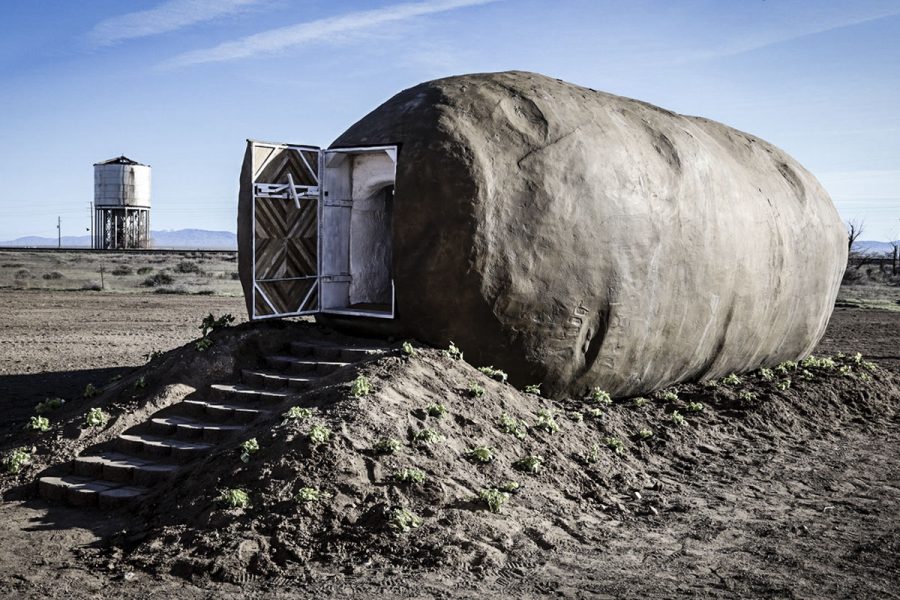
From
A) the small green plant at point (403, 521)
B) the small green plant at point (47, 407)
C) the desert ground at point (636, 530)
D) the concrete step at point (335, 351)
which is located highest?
the concrete step at point (335, 351)

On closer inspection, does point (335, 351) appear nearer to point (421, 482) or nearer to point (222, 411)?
point (222, 411)

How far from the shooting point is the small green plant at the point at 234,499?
792 cm

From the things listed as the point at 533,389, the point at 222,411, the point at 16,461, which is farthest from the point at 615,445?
the point at 16,461

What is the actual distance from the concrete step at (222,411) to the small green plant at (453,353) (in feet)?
7.41

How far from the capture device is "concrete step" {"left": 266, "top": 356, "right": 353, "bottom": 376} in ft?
35.5

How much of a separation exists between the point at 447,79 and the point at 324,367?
4.37 m

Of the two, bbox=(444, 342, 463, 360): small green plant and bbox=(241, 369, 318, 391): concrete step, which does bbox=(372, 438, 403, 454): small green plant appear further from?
bbox=(444, 342, 463, 360): small green plant

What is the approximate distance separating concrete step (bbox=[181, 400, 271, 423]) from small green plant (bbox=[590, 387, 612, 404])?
4.38 meters

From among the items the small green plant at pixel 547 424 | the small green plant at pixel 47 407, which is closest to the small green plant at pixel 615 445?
the small green plant at pixel 547 424

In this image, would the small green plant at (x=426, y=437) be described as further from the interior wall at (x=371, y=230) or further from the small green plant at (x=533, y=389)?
the interior wall at (x=371, y=230)

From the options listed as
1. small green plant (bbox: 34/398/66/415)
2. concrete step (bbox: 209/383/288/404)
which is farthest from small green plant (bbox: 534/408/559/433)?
A: small green plant (bbox: 34/398/66/415)

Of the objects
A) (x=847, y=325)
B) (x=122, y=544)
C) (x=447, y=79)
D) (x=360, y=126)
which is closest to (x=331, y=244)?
(x=360, y=126)

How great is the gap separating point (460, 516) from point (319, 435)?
1.51 meters

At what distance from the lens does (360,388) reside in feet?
30.9
